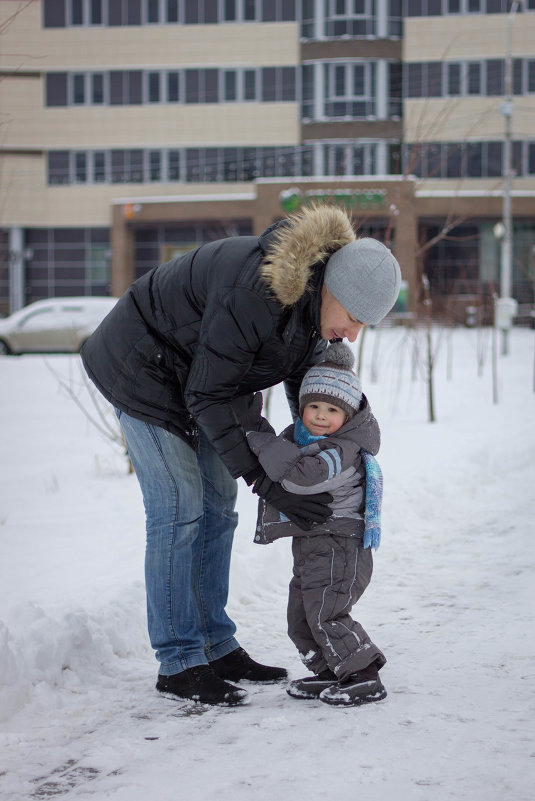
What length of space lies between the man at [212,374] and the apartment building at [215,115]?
34.5 metres

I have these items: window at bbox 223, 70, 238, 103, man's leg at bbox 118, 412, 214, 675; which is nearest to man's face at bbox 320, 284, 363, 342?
man's leg at bbox 118, 412, 214, 675

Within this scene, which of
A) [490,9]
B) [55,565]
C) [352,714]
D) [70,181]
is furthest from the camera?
[70,181]

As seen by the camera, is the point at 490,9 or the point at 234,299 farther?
the point at 490,9

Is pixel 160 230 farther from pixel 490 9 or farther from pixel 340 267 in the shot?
pixel 340 267

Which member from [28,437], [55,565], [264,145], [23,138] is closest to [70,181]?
[23,138]

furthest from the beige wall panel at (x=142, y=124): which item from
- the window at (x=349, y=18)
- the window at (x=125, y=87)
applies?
the window at (x=349, y=18)

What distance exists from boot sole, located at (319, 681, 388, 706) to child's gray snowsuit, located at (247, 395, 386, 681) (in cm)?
6

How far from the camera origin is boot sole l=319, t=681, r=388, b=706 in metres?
3.44

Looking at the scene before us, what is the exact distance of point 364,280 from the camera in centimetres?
317

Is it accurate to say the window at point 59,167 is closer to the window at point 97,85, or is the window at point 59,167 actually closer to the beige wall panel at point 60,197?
the beige wall panel at point 60,197

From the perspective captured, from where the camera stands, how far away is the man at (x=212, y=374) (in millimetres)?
3174

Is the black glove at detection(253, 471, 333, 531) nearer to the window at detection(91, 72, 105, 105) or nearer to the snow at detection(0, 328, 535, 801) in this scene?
the snow at detection(0, 328, 535, 801)

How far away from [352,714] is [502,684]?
2.01 ft

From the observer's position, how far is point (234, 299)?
314 cm
